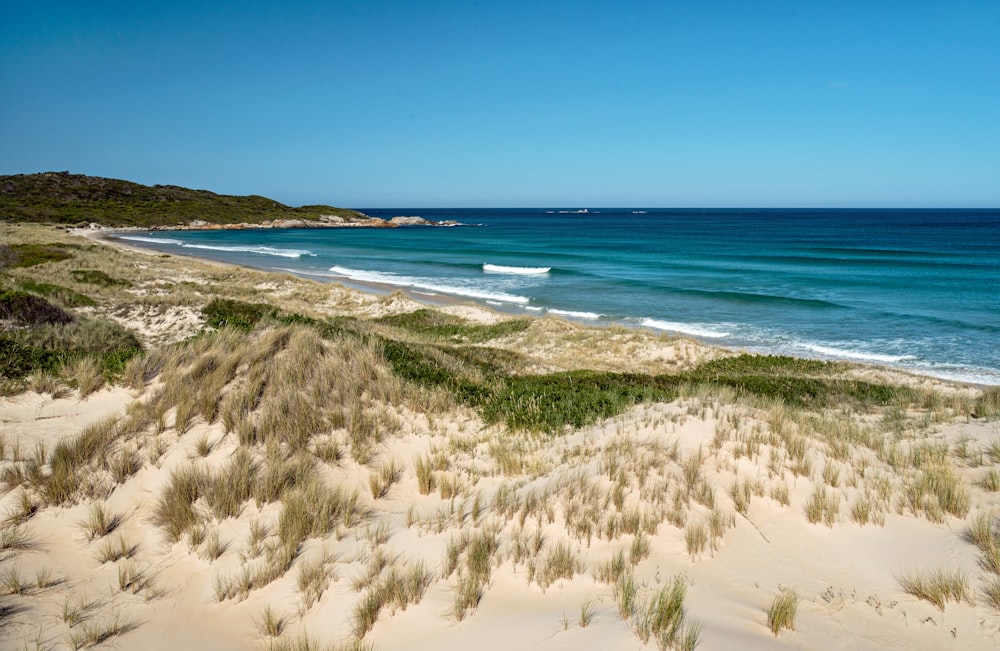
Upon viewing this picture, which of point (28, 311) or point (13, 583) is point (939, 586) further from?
point (28, 311)

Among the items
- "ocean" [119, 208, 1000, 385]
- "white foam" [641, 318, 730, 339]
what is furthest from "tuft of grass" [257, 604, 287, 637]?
"white foam" [641, 318, 730, 339]

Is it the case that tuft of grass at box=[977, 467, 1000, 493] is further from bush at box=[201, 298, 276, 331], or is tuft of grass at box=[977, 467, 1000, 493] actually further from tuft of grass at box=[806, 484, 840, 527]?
bush at box=[201, 298, 276, 331]

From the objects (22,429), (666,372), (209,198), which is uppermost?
(209,198)

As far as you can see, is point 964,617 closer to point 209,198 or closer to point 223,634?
point 223,634

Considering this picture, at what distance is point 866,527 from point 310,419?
5933mm

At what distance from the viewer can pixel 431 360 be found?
1066 cm

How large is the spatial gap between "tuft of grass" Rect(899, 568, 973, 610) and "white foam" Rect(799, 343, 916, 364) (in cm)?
1692

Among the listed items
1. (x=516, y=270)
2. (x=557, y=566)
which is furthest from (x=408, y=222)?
(x=557, y=566)

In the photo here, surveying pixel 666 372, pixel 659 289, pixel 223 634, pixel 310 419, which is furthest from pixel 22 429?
pixel 659 289

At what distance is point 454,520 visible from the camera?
198 inches

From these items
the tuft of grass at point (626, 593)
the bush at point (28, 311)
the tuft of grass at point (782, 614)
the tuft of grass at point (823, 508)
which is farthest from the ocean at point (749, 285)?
the bush at point (28, 311)

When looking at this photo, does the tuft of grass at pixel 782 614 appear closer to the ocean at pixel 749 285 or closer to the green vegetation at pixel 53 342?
the green vegetation at pixel 53 342

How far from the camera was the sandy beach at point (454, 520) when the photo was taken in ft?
11.9

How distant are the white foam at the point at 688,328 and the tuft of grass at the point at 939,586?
62.6ft
